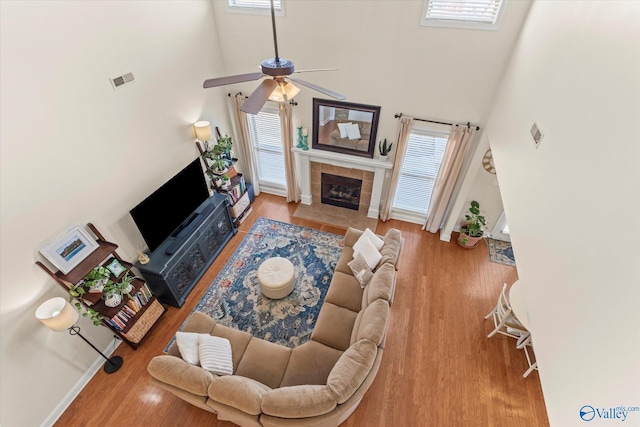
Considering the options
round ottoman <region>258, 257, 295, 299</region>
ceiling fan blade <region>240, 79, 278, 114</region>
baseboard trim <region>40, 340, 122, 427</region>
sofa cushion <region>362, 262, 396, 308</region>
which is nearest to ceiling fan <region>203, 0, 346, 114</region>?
ceiling fan blade <region>240, 79, 278, 114</region>

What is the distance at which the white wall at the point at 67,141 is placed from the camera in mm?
2824

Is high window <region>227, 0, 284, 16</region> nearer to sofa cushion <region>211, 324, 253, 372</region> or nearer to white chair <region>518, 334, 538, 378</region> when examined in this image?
sofa cushion <region>211, 324, 253, 372</region>

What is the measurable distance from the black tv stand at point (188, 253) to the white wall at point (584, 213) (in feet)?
14.4

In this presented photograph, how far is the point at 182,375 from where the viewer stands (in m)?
3.02

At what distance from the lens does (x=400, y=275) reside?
5297 millimetres

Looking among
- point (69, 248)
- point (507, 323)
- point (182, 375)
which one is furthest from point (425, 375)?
point (69, 248)

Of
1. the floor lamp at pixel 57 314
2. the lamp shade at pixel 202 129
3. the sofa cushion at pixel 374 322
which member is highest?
the lamp shade at pixel 202 129

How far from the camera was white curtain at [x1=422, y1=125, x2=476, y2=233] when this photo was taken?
191 inches

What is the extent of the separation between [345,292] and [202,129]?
349cm

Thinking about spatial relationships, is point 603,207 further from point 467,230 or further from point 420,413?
point 467,230

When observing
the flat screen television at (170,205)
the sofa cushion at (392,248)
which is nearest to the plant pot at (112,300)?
the flat screen television at (170,205)

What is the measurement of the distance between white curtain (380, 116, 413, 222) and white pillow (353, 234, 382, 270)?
175 cm

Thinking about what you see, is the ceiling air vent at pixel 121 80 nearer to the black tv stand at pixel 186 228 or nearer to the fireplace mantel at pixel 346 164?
the black tv stand at pixel 186 228

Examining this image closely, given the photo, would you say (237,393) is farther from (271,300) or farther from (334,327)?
(271,300)
